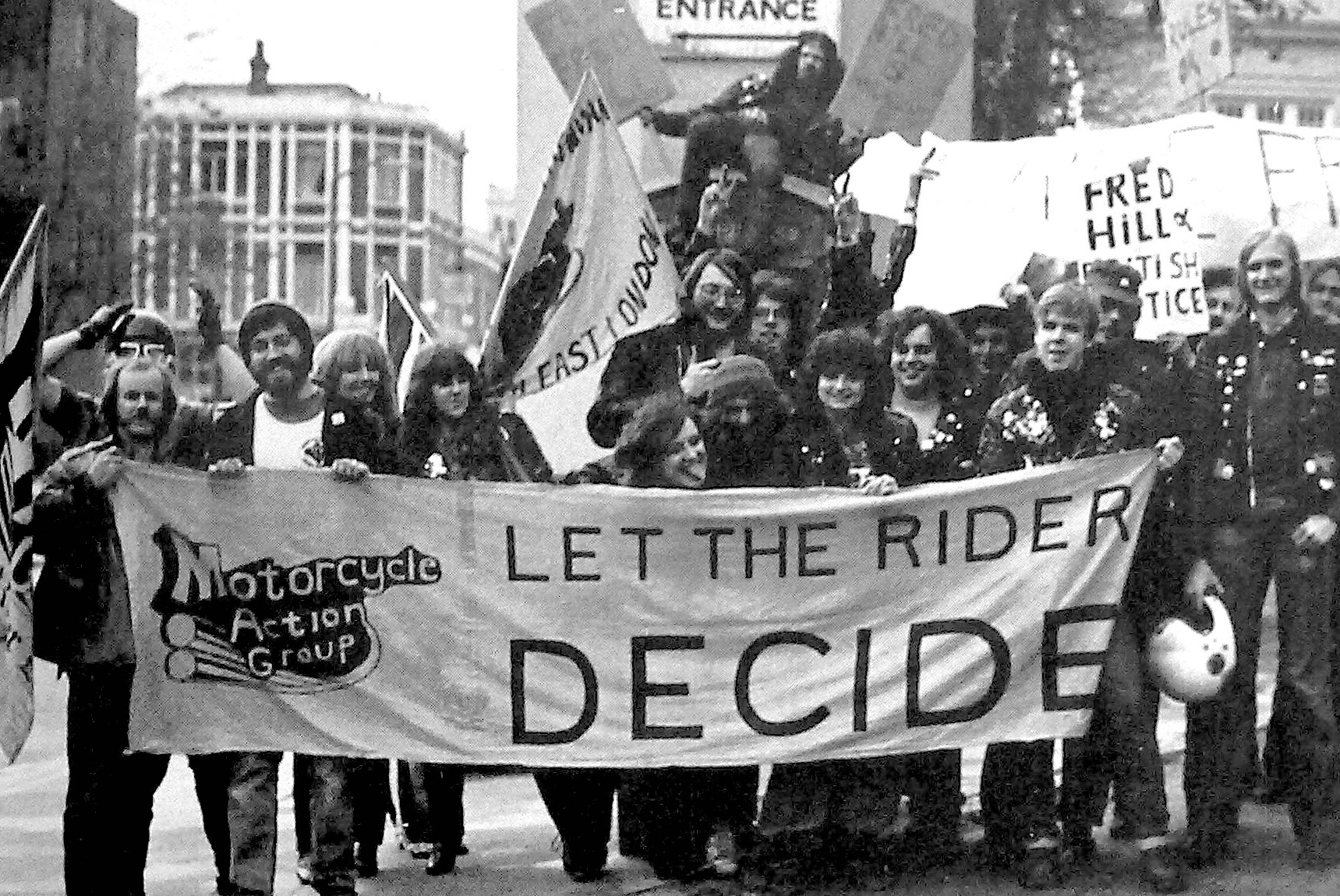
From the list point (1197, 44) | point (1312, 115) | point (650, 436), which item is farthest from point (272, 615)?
point (1312, 115)

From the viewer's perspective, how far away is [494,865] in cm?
660

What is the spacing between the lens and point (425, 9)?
1012 centimetres

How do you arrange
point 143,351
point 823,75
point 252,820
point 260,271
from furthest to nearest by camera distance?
Result: point 260,271 < point 823,75 < point 143,351 < point 252,820

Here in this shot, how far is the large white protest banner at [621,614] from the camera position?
584 cm

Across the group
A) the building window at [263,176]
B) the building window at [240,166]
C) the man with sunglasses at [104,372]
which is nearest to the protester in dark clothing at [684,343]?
the man with sunglasses at [104,372]

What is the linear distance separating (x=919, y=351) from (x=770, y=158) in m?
1.84

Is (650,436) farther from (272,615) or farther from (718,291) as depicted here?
(272,615)

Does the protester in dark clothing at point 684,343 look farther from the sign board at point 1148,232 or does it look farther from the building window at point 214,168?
the building window at point 214,168

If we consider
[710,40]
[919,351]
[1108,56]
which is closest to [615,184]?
[919,351]

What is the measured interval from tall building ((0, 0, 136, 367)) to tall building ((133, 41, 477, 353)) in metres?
0.10

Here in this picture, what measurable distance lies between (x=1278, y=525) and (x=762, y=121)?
2.96m

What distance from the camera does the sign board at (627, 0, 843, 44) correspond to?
32.9 ft

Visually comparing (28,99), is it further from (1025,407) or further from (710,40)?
(710,40)

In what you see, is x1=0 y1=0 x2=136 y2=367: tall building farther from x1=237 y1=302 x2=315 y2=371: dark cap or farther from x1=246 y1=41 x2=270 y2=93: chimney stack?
x1=237 y1=302 x2=315 y2=371: dark cap
